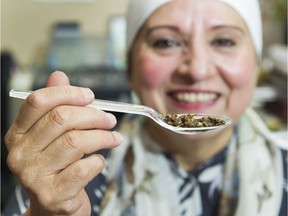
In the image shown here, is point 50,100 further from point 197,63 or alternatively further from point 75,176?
point 197,63

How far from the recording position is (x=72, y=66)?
7.32ft

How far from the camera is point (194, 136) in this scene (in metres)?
0.82

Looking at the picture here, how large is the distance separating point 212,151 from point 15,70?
58.2 inches

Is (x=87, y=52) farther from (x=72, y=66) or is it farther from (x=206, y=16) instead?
(x=206, y=16)

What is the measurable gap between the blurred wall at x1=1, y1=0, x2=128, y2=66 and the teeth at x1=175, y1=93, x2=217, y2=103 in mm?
1652

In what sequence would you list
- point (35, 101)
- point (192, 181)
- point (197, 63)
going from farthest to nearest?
1. point (192, 181)
2. point (197, 63)
3. point (35, 101)

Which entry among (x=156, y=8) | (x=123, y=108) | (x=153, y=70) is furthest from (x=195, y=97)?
(x=123, y=108)

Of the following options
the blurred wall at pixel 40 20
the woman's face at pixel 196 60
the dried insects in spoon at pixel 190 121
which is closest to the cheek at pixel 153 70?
the woman's face at pixel 196 60

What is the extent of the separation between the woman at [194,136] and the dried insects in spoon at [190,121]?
188 mm

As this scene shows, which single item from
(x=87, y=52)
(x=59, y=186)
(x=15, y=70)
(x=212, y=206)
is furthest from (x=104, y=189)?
(x=87, y=52)

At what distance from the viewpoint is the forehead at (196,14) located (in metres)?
0.80

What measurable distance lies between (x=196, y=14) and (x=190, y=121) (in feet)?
0.98

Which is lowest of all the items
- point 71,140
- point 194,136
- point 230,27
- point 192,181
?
point 192,181

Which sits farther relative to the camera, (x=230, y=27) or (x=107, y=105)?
(x=230, y=27)
